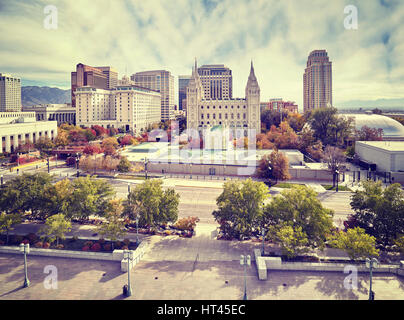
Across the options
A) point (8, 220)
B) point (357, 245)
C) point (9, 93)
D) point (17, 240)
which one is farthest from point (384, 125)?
point (9, 93)

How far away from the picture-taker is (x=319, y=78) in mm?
171625

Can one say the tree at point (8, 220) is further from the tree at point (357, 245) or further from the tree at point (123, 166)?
the tree at point (357, 245)

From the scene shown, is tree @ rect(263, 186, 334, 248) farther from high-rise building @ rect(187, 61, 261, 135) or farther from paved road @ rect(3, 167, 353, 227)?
high-rise building @ rect(187, 61, 261, 135)

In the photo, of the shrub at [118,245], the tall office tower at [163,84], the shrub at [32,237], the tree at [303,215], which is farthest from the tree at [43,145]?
the tall office tower at [163,84]

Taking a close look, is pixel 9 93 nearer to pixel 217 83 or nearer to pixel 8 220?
pixel 217 83

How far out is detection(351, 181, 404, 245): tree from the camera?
21.8 metres

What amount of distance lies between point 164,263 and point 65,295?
6644 mm

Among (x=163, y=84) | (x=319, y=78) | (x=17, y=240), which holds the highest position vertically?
(x=319, y=78)

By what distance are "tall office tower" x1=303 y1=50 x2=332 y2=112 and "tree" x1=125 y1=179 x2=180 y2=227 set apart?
16210cm

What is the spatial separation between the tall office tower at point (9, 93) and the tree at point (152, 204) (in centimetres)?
11403

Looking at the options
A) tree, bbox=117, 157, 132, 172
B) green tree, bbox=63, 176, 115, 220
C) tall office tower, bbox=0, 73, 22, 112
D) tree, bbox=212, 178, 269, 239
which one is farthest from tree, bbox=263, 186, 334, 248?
tall office tower, bbox=0, 73, 22, 112

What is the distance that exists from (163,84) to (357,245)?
17307 cm
